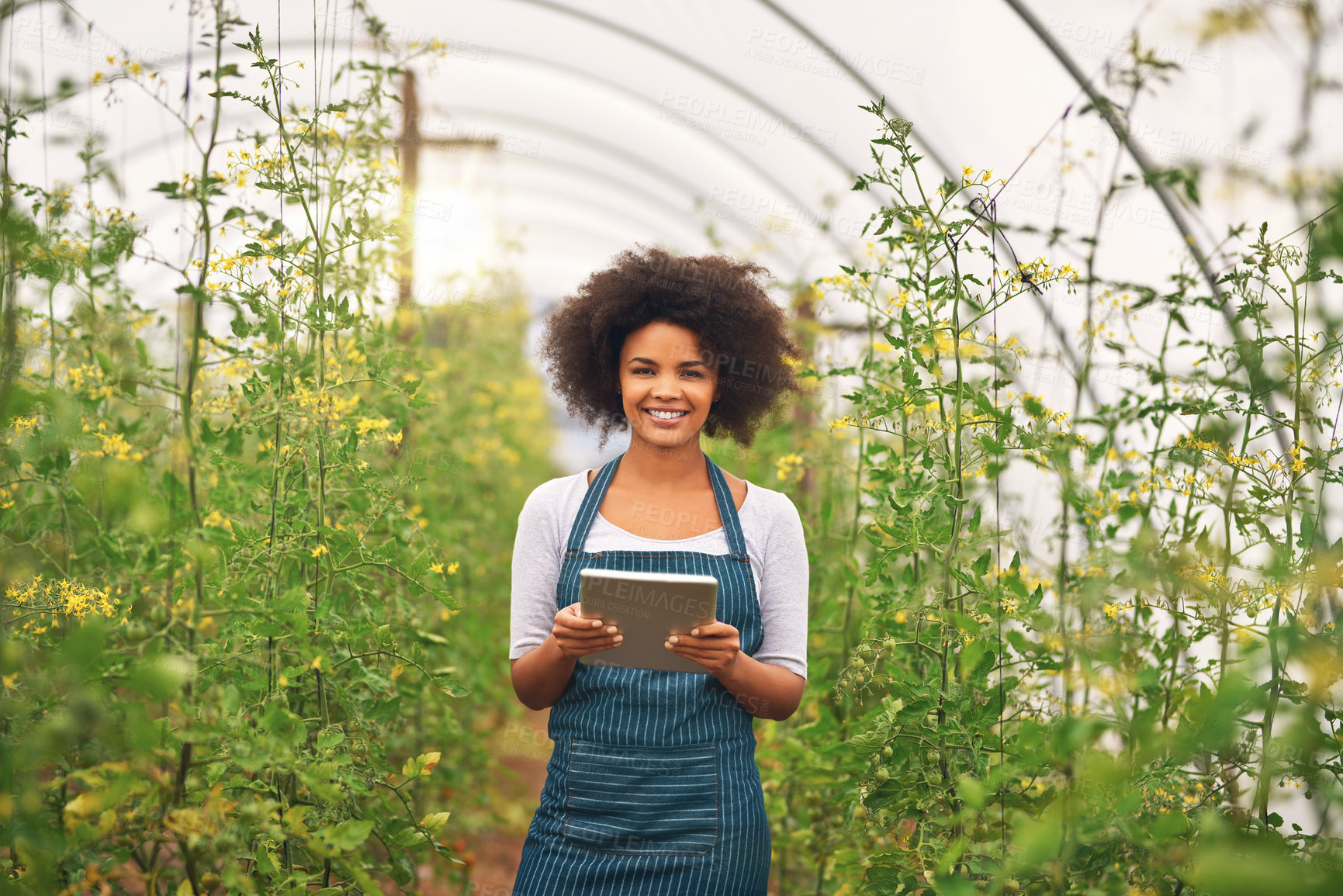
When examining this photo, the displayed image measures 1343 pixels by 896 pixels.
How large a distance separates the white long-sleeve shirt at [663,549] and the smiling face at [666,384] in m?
0.19

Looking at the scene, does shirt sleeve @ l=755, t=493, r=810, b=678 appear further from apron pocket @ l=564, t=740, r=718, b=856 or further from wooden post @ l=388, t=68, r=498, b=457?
wooden post @ l=388, t=68, r=498, b=457

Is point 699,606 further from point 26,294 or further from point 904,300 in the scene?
point 26,294

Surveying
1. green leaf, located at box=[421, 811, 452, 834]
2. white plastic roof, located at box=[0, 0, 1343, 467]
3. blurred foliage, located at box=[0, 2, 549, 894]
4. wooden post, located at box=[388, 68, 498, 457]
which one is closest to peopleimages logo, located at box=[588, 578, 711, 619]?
blurred foliage, located at box=[0, 2, 549, 894]

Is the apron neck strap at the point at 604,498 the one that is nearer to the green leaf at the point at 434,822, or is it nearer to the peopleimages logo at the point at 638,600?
the peopleimages logo at the point at 638,600

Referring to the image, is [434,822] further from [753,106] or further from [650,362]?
[753,106]

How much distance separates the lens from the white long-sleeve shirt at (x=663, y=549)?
1791mm

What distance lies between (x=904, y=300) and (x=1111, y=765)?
949 millimetres

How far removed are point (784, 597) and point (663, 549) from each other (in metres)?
0.26

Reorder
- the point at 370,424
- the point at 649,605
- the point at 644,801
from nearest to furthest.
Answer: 1. the point at 649,605
2. the point at 644,801
3. the point at 370,424

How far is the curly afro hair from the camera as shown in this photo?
200cm

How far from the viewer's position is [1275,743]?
1.40 m

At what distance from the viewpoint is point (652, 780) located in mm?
1678

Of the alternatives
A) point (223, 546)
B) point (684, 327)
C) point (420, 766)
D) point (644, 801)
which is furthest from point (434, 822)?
point (684, 327)

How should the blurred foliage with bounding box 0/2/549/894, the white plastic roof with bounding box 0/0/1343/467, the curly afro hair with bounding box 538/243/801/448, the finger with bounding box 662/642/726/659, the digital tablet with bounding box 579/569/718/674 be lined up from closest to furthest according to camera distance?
1. the blurred foliage with bounding box 0/2/549/894
2. the digital tablet with bounding box 579/569/718/674
3. the finger with bounding box 662/642/726/659
4. the curly afro hair with bounding box 538/243/801/448
5. the white plastic roof with bounding box 0/0/1343/467
